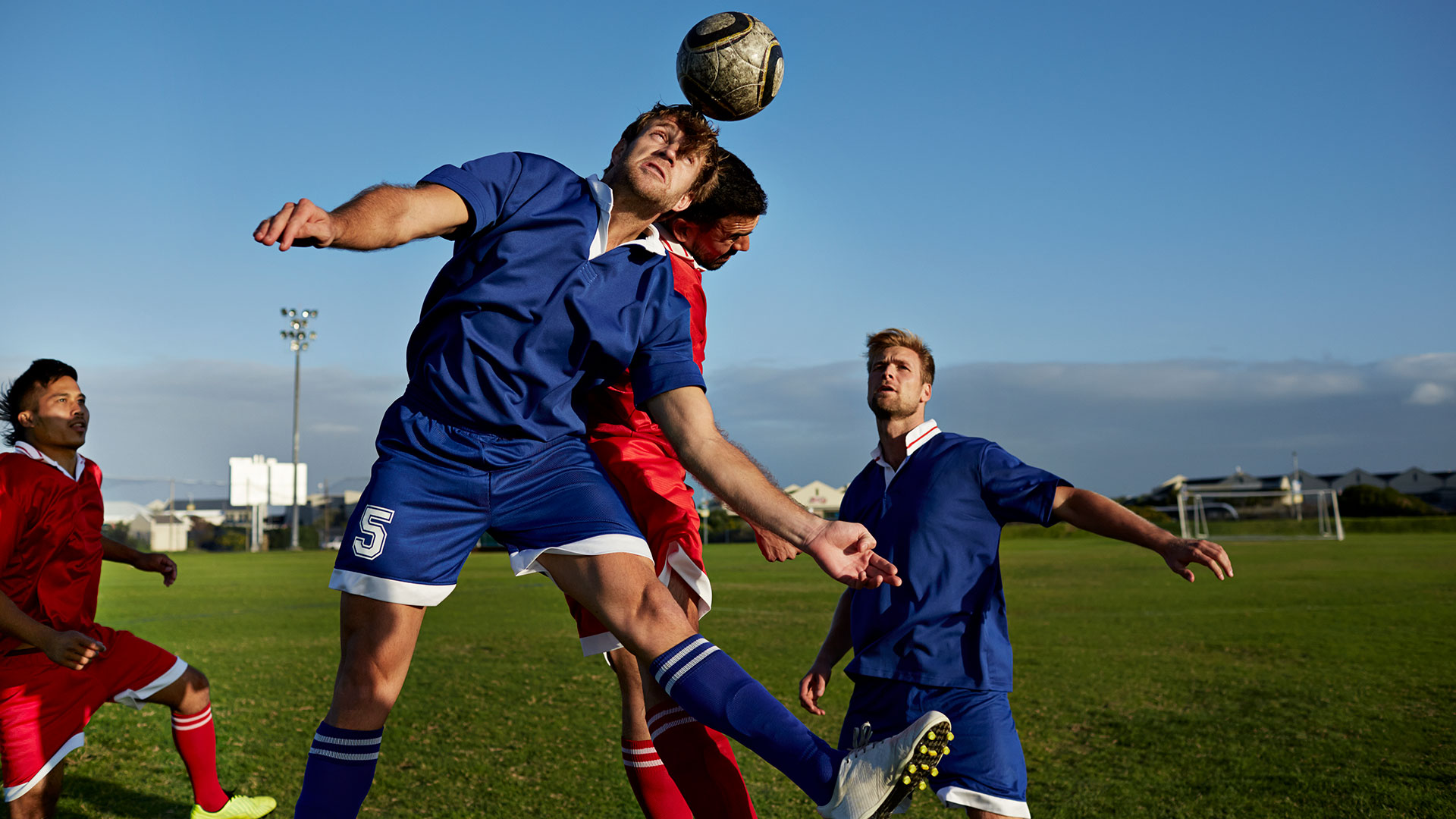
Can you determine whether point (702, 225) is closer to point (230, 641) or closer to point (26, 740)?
point (26, 740)

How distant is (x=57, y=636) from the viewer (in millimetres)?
3699

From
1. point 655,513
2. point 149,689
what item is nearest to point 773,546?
point 655,513

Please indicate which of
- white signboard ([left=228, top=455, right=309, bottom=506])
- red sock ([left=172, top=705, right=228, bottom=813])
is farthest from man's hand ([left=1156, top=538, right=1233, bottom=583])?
white signboard ([left=228, top=455, right=309, bottom=506])

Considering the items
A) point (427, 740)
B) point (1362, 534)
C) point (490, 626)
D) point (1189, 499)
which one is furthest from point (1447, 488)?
point (427, 740)

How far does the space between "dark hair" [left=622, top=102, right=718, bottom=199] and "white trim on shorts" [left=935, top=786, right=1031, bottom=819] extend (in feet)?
6.55

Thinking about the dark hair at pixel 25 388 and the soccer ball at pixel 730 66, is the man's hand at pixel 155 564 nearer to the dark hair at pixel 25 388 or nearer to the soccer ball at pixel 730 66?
the dark hair at pixel 25 388

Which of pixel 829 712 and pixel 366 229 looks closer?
pixel 366 229

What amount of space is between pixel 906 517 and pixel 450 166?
6.17ft

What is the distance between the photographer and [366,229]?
7.32 feet

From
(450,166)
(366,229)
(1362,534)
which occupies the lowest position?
(1362,534)

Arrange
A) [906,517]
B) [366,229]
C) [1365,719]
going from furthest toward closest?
[1365,719] < [906,517] < [366,229]

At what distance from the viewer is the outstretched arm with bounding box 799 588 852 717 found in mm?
3637

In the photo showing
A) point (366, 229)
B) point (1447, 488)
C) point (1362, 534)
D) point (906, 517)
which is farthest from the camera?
point (1447, 488)

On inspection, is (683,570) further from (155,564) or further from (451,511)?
(155,564)
